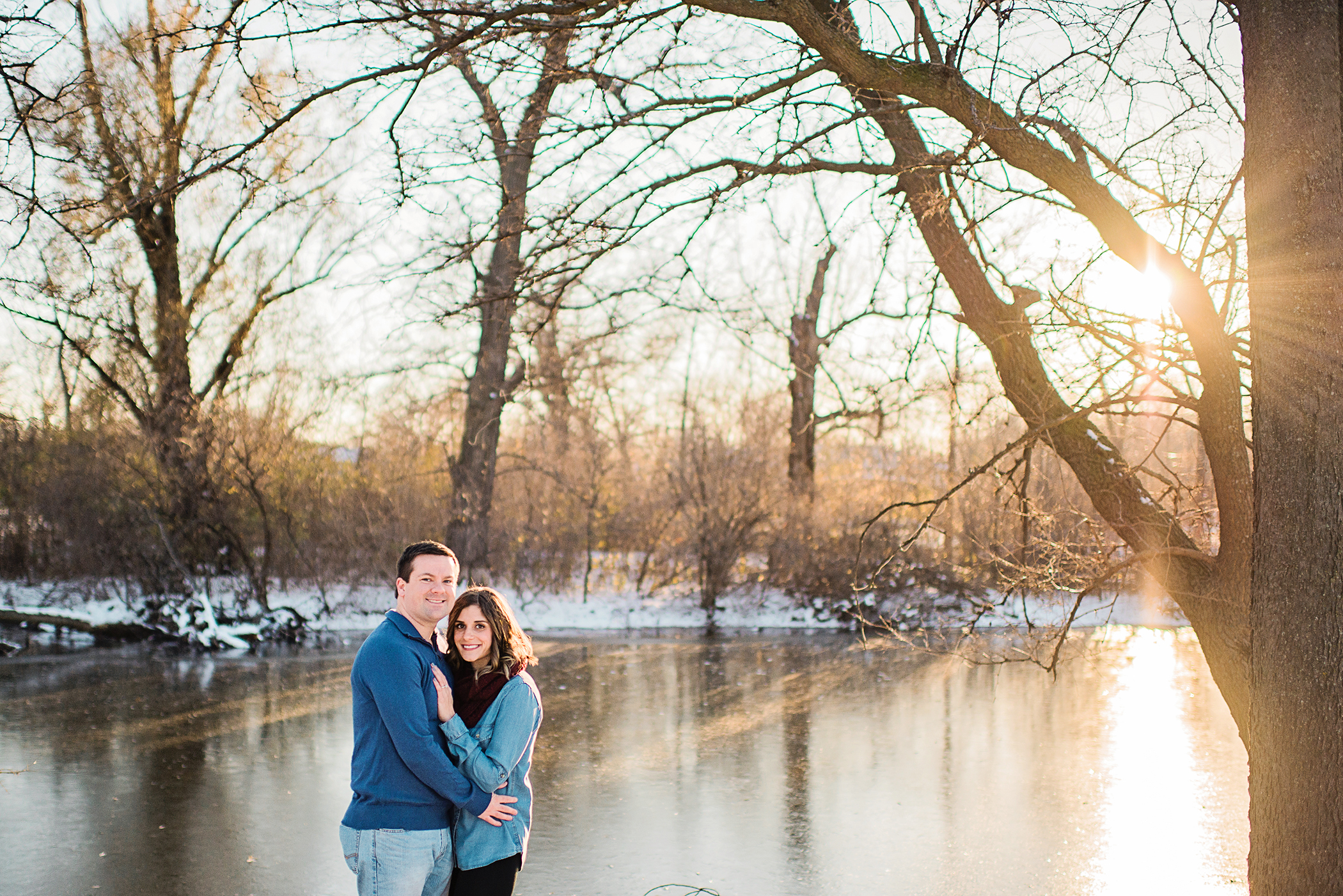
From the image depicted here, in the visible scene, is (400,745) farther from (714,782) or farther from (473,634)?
(714,782)

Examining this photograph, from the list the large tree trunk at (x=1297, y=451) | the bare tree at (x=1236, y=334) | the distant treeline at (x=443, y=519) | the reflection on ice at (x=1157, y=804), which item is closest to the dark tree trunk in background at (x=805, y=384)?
the distant treeline at (x=443, y=519)

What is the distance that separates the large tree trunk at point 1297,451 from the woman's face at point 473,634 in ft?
9.76

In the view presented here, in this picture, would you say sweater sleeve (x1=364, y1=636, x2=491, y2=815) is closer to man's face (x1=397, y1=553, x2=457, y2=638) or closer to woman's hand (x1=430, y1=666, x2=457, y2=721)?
woman's hand (x1=430, y1=666, x2=457, y2=721)

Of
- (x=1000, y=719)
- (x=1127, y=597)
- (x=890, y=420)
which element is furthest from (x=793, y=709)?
(x=890, y=420)

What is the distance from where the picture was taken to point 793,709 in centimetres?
1198

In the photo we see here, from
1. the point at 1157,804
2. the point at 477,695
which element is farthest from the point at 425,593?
the point at 1157,804

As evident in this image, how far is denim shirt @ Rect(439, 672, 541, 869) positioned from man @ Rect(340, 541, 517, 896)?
0.16 feet

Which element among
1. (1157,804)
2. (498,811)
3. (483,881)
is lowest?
(1157,804)

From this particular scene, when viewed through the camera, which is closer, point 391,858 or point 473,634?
point 391,858

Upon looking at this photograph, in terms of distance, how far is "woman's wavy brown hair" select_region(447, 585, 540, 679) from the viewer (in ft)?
12.6

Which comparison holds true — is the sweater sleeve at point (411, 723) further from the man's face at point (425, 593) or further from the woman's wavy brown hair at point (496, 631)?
the woman's wavy brown hair at point (496, 631)

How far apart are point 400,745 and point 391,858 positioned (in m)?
0.42

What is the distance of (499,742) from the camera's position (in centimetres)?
370

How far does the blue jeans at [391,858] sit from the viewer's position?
3.62m
